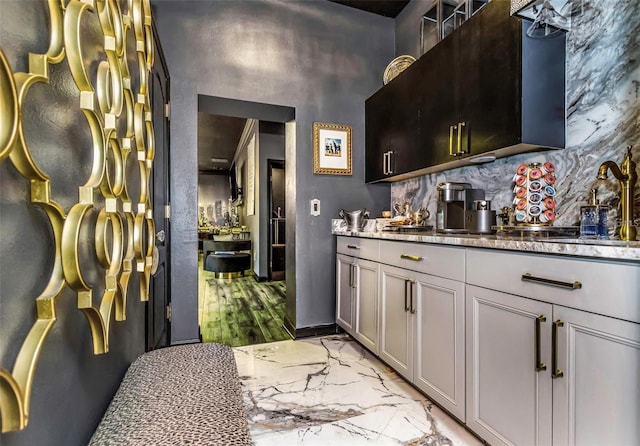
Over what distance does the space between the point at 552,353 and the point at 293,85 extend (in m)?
2.72

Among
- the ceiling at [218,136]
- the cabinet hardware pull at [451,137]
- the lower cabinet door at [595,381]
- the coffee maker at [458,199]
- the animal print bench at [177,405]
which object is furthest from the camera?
the ceiling at [218,136]

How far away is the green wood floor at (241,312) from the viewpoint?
Result: 295 cm

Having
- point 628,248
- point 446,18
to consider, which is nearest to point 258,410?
point 628,248

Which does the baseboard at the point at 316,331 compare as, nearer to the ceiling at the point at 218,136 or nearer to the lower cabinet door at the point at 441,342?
the lower cabinet door at the point at 441,342

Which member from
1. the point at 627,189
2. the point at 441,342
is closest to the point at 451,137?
the point at 627,189

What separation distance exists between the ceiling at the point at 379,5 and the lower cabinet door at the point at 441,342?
2.73m

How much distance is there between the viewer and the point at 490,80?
1820 millimetres

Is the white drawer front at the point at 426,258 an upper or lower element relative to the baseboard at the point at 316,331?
upper

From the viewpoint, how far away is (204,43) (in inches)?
105

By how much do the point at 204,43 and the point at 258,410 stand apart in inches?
109

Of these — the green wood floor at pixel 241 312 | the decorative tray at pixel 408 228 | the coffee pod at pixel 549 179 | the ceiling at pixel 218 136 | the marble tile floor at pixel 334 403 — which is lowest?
the green wood floor at pixel 241 312

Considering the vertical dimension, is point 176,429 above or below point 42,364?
below

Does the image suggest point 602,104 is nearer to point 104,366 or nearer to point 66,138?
point 66,138

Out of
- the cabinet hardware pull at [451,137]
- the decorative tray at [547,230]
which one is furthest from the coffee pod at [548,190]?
the cabinet hardware pull at [451,137]
